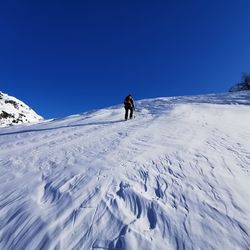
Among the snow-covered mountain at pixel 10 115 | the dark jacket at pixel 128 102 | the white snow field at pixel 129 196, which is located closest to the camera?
the white snow field at pixel 129 196

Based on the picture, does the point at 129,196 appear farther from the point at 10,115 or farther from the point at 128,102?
the point at 10,115

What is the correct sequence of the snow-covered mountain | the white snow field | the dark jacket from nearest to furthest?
1. the white snow field
2. the dark jacket
3. the snow-covered mountain

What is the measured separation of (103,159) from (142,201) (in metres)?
2.43

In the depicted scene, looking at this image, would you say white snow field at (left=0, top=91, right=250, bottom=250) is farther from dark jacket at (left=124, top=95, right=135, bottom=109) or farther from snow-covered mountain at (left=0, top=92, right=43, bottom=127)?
snow-covered mountain at (left=0, top=92, right=43, bottom=127)

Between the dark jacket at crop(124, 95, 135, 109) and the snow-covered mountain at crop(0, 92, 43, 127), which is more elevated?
the snow-covered mountain at crop(0, 92, 43, 127)

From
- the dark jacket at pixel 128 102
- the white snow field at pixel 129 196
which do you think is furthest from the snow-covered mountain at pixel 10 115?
the white snow field at pixel 129 196

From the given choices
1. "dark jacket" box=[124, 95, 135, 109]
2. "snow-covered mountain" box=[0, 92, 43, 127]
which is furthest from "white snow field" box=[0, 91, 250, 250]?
"snow-covered mountain" box=[0, 92, 43, 127]

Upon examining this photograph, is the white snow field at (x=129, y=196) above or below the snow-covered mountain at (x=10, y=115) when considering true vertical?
below

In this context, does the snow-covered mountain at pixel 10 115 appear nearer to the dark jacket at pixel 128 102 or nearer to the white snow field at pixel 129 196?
the dark jacket at pixel 128 102

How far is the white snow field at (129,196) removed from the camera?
3.03 metres

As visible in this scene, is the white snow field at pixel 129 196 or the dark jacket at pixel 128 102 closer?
the white snow field at pixel 129 196

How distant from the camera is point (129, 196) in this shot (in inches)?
159

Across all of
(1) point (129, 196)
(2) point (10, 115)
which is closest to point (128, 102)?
(1) point (129, 196)

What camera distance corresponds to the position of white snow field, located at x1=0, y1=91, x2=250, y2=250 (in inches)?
119
